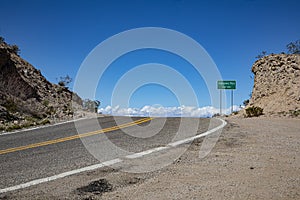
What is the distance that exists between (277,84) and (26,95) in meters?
23.1

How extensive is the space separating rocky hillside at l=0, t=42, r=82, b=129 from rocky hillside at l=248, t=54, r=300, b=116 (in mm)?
17415

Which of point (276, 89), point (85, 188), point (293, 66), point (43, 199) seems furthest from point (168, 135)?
point (293, 66)

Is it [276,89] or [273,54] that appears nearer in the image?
[276,89]

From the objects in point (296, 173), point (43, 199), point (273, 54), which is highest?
point (273, 54)

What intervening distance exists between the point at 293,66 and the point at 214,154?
22654 mm

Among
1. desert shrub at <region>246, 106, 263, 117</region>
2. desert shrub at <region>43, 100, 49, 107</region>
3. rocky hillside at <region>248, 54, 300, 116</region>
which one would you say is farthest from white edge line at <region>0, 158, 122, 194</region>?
rocky hillside at <region>248, 54, 300, 116</region>

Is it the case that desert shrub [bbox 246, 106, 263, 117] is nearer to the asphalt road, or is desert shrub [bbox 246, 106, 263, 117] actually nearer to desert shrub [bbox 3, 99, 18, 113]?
the asphalt road

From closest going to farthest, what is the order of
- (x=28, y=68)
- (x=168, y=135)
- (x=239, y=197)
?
1. (x=239, y=197)
2. (x=168, y=135)
3. (x=28, y=68)

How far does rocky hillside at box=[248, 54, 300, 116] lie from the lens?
2058 centimetres

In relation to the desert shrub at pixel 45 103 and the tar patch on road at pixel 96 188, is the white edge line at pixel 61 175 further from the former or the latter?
the desert shrub at pixel 45 103

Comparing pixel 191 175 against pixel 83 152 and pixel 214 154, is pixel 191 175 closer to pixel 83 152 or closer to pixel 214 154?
pixel 214 154

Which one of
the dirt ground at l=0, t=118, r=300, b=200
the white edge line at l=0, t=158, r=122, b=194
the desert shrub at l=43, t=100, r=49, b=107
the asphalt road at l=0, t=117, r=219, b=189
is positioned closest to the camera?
the dirt ground at l=0, t=118, r=300, b=200

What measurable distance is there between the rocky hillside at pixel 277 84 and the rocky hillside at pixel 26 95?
17.4 m

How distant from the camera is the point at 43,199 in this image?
11.6 feet
